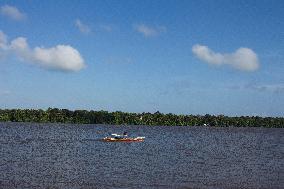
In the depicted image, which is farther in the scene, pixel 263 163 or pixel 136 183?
pixel 263 163

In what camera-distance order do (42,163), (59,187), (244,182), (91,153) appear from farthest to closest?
(91,153) < (42,163) < (244,182) < (59,187)

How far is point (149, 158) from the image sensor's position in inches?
2344

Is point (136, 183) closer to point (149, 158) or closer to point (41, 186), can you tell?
point (41, 186)

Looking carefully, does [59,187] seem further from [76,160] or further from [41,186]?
[76,160]

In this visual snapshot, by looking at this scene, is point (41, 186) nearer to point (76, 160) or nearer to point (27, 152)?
point (76, 160)

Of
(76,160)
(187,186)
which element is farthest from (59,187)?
(76,160)

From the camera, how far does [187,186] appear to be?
1511 inches

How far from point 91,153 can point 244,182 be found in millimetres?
26470

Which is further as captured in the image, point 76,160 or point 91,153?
point 91,153

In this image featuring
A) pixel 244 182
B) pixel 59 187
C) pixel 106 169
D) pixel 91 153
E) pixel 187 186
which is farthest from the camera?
pixel 91 153

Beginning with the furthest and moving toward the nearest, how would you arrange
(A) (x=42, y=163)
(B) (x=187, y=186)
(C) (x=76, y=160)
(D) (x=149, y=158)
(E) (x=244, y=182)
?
(D) (x=149, y=158), (C) (x=76, y=160), (A) (x=42, y=163), (E) (x=244, y=182), (B) (x=187, y=186)

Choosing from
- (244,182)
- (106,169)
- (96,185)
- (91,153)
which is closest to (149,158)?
(91,153)

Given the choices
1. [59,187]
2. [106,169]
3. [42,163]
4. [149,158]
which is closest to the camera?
[59,187]

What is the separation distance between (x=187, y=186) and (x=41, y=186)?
10787 mm
